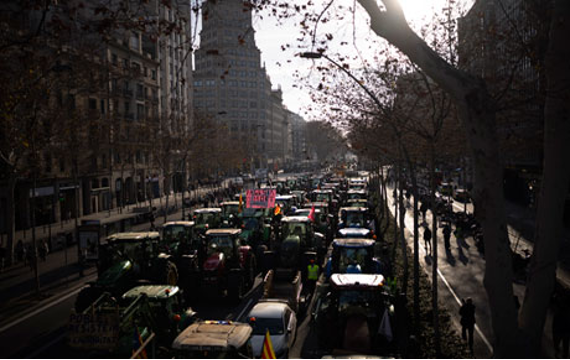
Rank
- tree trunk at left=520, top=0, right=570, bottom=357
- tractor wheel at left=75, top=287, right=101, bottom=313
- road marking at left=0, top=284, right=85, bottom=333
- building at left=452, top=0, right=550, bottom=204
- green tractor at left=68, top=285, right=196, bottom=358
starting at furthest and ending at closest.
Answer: road marking at left=0, top=284, right=85, bottom=333 < tractor wheel at left=75, top=287, right=101, bottom=313 < building at left=452, top=0, right=550, bottom=204 < green tractor at left=68, top=285, right=196, bottom=358 < tree trunk at left=520, top=0, right=570, bottom=357

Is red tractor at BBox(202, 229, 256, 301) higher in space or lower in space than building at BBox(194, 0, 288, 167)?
lower

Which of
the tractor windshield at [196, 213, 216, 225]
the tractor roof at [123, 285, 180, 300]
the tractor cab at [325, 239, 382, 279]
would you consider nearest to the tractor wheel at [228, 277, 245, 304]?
the tractor cab at [325, 239, 382, 279]

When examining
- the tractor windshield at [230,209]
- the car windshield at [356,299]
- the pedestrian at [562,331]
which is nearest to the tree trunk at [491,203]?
the car windshield at [356,299]

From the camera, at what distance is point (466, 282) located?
19.1 metres

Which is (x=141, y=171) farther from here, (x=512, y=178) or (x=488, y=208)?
(x=488, y=208)

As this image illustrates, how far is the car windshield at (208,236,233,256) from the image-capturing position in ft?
56.9

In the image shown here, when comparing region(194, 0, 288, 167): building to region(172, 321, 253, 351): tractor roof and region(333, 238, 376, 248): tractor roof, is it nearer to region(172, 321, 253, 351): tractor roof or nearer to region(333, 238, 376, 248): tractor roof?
region(333, 238, 376, 248): tractor roof

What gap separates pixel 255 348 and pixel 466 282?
39.8ft

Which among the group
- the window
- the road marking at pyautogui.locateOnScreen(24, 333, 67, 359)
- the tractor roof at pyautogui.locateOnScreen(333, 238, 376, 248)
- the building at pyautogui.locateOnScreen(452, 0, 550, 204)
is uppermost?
the window

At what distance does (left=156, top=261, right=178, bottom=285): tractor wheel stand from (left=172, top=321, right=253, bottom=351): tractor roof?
6.85 metres

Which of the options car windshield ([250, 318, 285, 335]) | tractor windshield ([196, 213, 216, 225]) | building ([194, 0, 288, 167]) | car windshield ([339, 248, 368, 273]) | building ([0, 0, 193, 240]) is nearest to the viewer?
car windshield ([250, 318, 285, 335])

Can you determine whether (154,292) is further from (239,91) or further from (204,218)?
(239,91)

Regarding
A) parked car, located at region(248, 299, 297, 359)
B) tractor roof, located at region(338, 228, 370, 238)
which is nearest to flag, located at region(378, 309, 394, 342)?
parked car, located at region(248, 299, 297, 359)

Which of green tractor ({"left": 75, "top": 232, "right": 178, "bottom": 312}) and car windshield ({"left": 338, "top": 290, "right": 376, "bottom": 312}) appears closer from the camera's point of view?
car windshield ({"left": 338, "top": 290, "right": 376, "bottom": 312})
